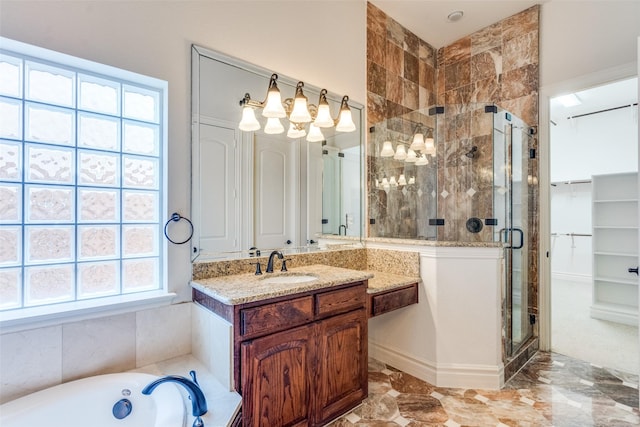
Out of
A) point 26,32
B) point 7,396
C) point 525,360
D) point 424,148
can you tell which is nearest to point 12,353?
point 7,396

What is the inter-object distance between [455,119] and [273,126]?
1.93 m

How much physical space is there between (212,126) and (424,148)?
6.56 feet

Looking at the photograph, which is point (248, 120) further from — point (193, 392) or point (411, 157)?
point (411, 157)

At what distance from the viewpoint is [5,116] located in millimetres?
1396

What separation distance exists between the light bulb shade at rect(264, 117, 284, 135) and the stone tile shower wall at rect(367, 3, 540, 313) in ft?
3.38

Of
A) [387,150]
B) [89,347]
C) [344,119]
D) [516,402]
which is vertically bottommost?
[516,402]

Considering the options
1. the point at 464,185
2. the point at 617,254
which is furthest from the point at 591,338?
the point at 464,185

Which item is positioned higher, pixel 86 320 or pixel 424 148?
pixel 424 148

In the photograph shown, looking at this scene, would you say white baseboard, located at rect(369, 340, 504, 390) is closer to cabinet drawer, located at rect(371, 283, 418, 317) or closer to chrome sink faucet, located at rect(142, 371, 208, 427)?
cabinet drawer, located at rect(371, 283, 418, 317)

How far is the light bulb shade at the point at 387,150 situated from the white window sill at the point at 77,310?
2.22 m

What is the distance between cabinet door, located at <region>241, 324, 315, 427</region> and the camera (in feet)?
4.70

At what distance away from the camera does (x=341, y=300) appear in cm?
183

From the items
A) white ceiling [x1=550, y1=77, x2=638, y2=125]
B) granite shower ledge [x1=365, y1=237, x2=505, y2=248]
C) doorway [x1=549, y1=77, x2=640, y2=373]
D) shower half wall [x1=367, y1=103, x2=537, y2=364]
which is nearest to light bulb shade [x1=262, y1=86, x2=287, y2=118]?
shower half wall [x1=367, y1=103, x2=537, y2=364]

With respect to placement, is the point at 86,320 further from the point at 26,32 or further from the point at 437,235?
the point at 437,235
